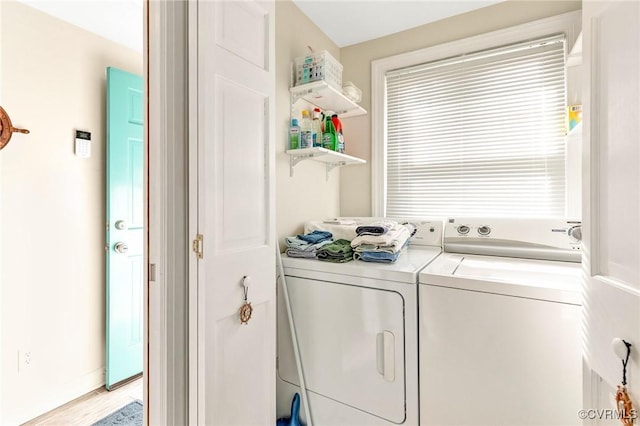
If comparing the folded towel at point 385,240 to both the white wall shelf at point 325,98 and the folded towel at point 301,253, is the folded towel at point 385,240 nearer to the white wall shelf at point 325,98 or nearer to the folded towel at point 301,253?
the folded towel at point 301,253

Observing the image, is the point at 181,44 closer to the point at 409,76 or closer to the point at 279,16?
the point at 279,16

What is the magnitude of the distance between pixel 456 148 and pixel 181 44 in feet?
5.74

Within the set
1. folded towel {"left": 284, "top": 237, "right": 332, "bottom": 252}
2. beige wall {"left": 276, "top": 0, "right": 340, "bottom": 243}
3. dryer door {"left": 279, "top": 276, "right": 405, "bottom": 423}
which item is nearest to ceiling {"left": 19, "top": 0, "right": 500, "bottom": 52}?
beige wall {"left": 276, "top": 0, "right": 340, "bottom": 243}

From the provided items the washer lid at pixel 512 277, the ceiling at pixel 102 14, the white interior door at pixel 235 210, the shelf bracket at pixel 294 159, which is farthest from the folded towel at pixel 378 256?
the ceiling at pixel 102 14

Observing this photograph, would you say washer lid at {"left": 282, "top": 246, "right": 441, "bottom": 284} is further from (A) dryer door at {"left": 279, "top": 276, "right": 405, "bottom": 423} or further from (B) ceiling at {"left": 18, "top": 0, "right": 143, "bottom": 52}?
(B) ceiling at {"left": 18, "top": 0, "right": 143, "bottom": 52}

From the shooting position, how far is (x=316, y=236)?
1.72 m

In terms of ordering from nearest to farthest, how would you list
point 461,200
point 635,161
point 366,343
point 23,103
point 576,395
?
point 635,161 < point 576,395 < point 366,343 < point 23,103 < point 461,200

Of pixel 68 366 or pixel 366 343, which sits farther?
pixel 68 366

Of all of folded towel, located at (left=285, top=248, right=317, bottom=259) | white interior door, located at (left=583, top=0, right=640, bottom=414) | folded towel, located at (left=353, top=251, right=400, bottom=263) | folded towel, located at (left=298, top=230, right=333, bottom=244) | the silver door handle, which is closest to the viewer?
white interior door, located at (left=583, top=0, right=640, bottom=414)

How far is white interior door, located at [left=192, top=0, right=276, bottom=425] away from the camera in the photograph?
1050 mm

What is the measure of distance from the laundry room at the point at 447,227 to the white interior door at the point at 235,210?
0.93 feet

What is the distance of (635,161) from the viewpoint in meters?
0.59

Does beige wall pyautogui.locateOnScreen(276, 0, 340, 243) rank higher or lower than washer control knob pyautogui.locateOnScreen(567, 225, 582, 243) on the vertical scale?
higher

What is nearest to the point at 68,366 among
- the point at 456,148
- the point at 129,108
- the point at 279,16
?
the point at 129,108
